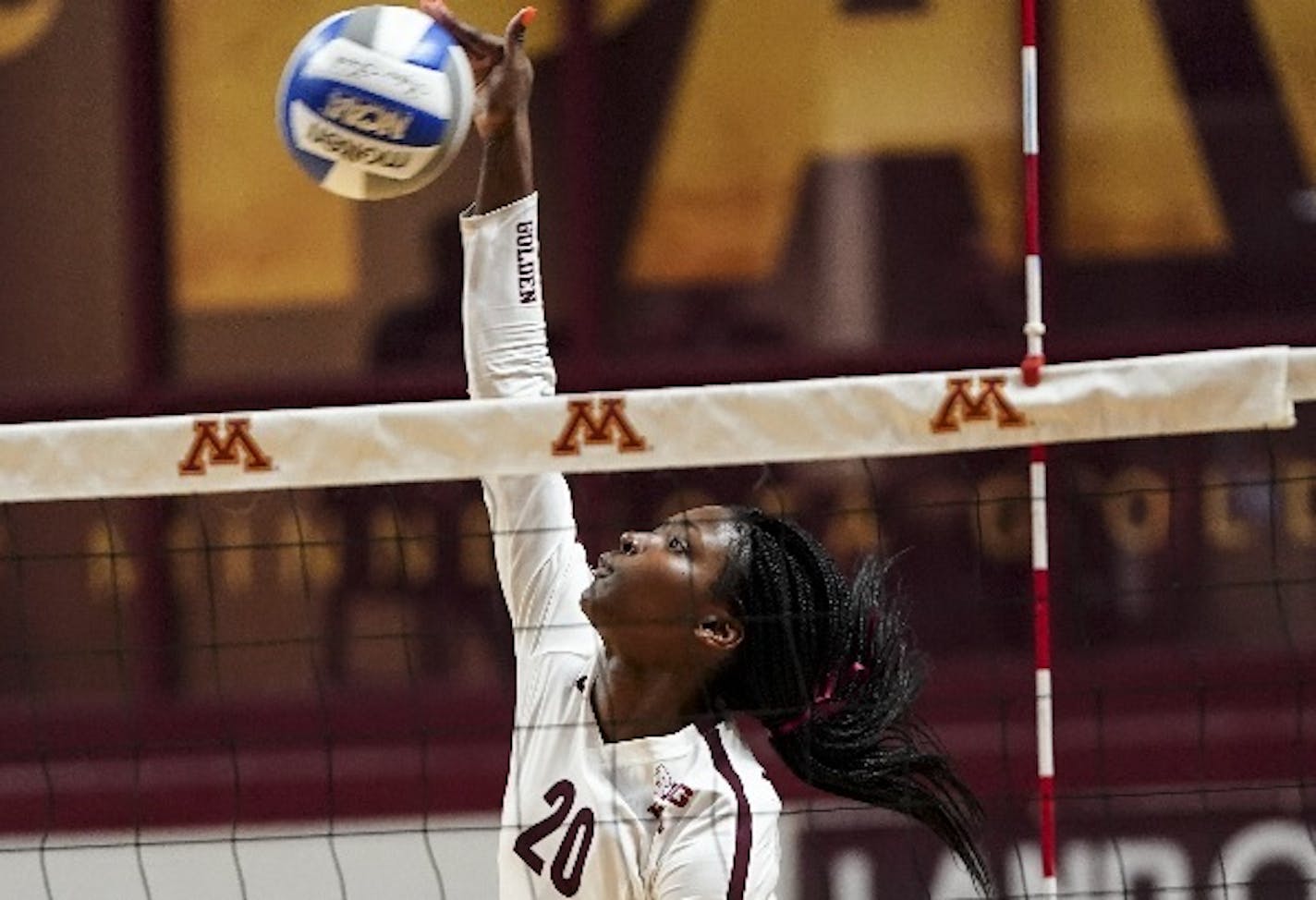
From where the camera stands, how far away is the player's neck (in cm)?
400

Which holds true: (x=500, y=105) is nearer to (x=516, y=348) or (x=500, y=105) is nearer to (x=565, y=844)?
(x=516, y=348)

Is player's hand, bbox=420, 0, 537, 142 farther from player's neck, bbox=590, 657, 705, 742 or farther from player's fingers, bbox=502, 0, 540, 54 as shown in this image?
player's neck, bbox=590, 657, 705, 742

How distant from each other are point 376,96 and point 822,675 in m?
1.12

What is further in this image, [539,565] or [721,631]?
[539,565]

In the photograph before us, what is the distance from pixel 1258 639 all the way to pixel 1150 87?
4.36 feet

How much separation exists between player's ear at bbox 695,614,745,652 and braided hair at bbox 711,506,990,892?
0.02 meters

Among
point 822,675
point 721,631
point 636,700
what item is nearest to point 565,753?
point 636,700

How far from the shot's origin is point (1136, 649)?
637 cm

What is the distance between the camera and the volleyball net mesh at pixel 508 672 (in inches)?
243

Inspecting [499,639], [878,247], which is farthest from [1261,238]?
[499,639]

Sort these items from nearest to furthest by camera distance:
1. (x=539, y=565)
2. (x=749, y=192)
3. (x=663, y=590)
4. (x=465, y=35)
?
(x=663, y=590) → (x=539, y=565) → (x=465, y=35) → (x=749, y=192)

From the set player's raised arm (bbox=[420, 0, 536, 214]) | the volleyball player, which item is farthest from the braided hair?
player's raised arm (bbox=[420, 0, 536, 214])

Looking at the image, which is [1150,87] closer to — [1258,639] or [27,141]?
[1258,639]

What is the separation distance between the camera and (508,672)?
6.52 meters
